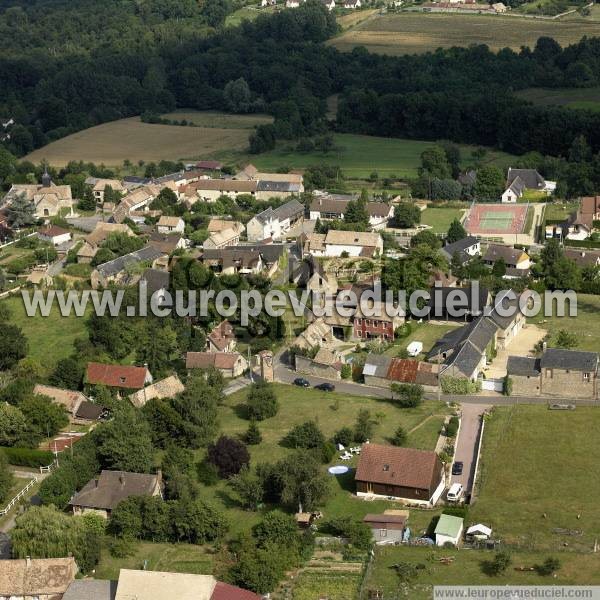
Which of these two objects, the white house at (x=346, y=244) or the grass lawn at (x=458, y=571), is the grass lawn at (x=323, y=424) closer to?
the grass lawn at (x=458, y=571)

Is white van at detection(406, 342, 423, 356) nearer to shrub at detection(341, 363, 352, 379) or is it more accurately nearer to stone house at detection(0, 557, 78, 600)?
shrub at detection(341, 363, 352, 379)

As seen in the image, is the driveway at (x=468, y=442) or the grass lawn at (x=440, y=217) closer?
the driveway at (x=468, y=442)

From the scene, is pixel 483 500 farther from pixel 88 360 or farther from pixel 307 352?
pixel 88 360

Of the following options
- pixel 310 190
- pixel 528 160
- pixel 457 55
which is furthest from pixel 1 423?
pixel 457 55

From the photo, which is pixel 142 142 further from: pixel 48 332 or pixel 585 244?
pixel 585 244

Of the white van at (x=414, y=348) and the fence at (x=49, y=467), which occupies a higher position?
the white van at (x=414, y=348)

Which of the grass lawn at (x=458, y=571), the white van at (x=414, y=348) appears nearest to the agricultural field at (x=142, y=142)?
the white van at (x=414, y=348)

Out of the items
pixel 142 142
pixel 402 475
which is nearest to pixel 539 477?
pixel 402 475

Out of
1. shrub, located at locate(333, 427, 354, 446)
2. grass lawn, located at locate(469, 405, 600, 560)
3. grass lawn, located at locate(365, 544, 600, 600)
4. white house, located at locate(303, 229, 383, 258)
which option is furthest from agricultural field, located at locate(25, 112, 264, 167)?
grass lawn, located at locate(365, 544, 600, 600)
